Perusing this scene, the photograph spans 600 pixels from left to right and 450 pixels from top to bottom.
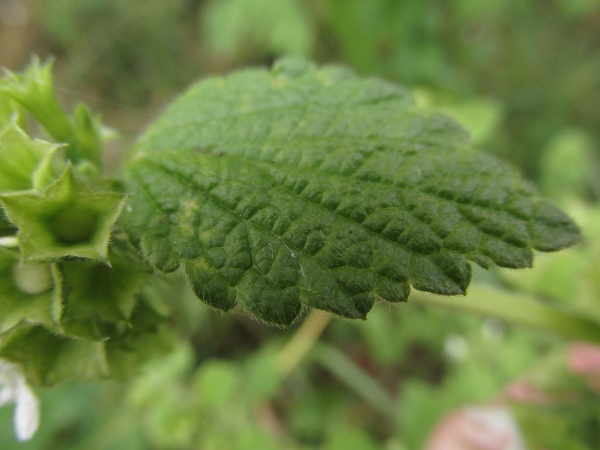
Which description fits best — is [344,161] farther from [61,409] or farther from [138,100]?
[138,100]

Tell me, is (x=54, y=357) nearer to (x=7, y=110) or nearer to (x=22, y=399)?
(x=22, y=399)

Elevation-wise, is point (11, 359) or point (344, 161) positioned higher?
point (344, 161)

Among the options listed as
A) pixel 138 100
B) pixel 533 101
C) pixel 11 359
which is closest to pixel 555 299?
pixel 11 359

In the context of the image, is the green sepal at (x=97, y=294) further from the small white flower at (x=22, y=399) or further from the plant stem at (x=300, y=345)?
the plant stem at (x=300, y=345)

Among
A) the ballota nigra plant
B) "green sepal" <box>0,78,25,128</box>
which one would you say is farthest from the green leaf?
"green sepal" <box>0,78,25,128</box>

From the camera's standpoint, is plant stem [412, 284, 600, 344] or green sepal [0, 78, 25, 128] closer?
green sepal [0, 78, 25, 128]


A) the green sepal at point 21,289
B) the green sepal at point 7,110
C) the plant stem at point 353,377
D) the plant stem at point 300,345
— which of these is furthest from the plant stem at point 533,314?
the plant stem at point 353,377

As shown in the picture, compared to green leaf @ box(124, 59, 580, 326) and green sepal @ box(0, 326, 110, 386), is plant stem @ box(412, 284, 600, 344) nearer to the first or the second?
green leaf @ box(124, 59, 580, 326)
